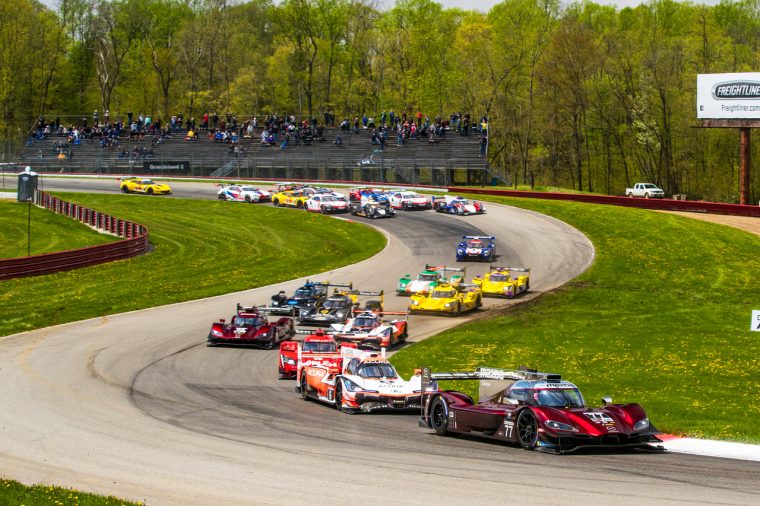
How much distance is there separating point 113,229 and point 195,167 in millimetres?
34914

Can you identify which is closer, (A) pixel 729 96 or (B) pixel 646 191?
(A) pixel 729 96

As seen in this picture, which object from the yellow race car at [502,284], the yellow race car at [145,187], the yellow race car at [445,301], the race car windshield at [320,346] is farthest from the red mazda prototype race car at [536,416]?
the yellow race car at [145,187]

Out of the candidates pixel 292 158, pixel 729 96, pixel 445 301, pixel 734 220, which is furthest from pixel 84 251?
pixel 729 96

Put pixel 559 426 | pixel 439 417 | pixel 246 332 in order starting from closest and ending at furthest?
1. pixel 559 426
2. pixel 439 417
3. pixel 246 332

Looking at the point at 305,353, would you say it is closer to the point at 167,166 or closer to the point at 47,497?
the point at 47,497

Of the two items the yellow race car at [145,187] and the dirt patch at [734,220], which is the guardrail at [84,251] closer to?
the yellow race car at [145,187]

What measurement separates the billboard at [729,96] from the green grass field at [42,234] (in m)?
41.3

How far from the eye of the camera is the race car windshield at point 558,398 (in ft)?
64.3

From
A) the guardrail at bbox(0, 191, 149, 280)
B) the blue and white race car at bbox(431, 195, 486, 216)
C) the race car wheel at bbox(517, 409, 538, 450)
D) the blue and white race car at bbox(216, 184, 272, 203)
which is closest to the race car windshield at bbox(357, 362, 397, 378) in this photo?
the race car wheel at bbox(517, 409, 538, 450)

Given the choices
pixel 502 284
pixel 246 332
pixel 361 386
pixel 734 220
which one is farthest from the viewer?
pixel 734 220

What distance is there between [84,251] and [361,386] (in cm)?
3163

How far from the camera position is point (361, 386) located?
24.0m

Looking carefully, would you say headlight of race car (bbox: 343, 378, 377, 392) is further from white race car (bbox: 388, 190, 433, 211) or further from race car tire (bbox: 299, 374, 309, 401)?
white race car (bbox: 388, 190, 433, 211)

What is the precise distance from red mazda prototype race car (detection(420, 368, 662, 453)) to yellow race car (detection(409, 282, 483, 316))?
19.7 meters
